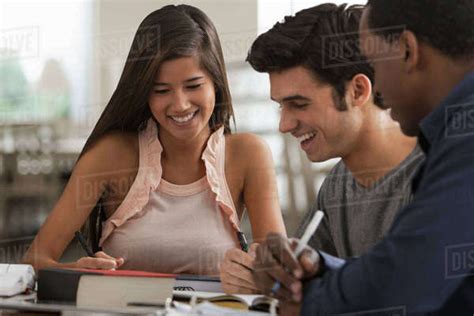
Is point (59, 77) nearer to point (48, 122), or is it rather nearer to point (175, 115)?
point (48, 122)

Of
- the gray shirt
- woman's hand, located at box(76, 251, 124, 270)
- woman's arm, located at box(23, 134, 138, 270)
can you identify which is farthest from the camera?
woman's arm, located at box(23, 134, 138, 270)

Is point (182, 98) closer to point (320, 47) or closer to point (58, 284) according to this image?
point (320, 47)

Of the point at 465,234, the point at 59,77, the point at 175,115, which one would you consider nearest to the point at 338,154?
the point at 175,115

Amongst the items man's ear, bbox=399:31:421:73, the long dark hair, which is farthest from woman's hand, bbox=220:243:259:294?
the long dark hair

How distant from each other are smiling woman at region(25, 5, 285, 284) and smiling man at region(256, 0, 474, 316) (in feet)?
2.85

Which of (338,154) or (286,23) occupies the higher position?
(286,23)

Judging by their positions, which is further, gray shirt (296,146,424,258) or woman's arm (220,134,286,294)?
woman's arm (220,134,286,294)

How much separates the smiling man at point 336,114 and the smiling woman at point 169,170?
25cm

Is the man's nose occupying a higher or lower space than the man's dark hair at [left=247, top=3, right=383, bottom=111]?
lower

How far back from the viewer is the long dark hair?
237 centimetres

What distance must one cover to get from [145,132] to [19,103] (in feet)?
4.57

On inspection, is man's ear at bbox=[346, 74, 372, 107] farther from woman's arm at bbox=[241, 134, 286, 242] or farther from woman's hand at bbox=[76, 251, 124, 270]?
woman's hand at bbox=[76, 251, 124, 270]

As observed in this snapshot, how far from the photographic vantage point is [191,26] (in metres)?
2.39

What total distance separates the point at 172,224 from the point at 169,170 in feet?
0.55
